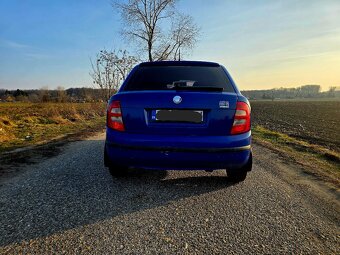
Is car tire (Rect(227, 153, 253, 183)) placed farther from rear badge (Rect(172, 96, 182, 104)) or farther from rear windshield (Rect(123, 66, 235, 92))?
rear badge (Rect(172, 96, 182, 104))

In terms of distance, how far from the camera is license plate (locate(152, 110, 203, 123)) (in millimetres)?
3336

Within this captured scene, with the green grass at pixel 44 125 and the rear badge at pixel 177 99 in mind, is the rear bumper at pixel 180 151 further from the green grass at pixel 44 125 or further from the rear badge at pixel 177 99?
the green grass at pixel 44 125

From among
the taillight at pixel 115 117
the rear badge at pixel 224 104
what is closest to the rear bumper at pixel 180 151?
the taillight at pixel 115 117

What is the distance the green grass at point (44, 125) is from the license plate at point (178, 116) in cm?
523

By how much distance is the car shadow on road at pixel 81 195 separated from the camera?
2713 millimetres

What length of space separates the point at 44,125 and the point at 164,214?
37.7 ft

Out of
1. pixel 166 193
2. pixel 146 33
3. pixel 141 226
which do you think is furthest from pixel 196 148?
pixel 146 33

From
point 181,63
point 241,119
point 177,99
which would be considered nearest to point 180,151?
point 177,99

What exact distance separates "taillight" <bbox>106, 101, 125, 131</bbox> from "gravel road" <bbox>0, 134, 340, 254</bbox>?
34.6 inches

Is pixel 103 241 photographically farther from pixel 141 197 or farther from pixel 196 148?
pixel 196 148

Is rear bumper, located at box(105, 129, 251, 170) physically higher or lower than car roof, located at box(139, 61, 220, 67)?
lower

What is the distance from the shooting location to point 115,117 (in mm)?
3498

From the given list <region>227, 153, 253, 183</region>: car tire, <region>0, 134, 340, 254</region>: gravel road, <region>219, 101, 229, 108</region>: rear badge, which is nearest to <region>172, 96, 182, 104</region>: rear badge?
<region>219, 101, 229, 108</region>: rear badge

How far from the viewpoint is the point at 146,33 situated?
1130 inches
